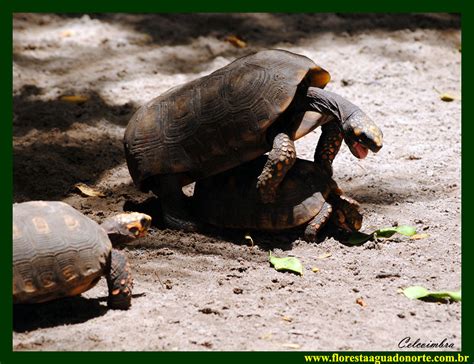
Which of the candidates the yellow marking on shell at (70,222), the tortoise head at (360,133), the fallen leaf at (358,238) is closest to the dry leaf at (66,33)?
the tortoise head at (360,133)

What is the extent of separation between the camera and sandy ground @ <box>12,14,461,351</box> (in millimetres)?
4559

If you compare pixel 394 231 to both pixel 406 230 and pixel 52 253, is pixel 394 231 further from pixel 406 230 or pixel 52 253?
pixel 52 253

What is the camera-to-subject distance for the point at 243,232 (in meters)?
6.00

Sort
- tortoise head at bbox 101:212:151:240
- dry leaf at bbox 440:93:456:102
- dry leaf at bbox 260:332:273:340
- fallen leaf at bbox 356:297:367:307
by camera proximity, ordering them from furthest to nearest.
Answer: dry leaf at bbox 440:93:456:102, tortoise head at bbox 101:212:151:240, fallen leaf at bbox 356:297:367:307, dry leaf at bbox 260:332:273:340

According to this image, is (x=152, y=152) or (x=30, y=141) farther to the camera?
(x=30, y=141)

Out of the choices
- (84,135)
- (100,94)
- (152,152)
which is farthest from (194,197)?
(100,94)

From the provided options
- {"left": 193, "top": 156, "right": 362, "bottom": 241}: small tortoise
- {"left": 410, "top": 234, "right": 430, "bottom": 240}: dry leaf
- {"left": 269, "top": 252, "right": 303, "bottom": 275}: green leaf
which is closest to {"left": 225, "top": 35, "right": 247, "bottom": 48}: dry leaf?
{"left": 193, "top": 156, "right": 362, "bottom": 241}: small tortoise

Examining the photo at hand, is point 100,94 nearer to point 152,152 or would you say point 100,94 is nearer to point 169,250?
point 152,152

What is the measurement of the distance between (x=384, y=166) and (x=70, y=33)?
478cm

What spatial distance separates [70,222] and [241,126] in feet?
5.21

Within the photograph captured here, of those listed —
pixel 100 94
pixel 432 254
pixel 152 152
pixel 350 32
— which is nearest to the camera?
pixel 432 254

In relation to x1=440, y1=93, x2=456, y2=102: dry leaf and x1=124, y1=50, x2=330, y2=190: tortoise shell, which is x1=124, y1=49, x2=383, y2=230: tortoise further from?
x1=440, y1=93, x2=456, y2=102: dry leaf

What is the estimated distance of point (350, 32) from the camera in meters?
9.81

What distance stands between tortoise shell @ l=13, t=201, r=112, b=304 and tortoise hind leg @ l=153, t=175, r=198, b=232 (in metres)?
1.34
